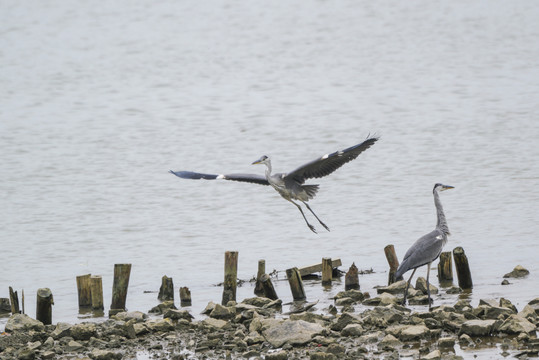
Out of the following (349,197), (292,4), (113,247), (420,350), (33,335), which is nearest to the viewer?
(420,350)

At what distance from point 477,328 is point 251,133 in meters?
19.0

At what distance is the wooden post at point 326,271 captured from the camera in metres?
12.6

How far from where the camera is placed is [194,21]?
47.9 metres

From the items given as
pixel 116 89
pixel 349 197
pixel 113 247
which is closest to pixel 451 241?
pixel 349 197

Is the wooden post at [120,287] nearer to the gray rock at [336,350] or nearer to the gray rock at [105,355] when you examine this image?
the gray rock at [105,355]

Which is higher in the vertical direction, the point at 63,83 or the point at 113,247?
the point at 63,83

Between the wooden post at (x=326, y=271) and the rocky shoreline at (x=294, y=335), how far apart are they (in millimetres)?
1758

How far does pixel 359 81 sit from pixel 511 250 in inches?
812

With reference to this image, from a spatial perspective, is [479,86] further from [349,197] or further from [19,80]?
[19,80]

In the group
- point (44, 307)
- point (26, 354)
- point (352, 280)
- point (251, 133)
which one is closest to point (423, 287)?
point (352, 280)

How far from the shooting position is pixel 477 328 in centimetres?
904

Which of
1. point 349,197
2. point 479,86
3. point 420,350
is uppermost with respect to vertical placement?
point 479,86

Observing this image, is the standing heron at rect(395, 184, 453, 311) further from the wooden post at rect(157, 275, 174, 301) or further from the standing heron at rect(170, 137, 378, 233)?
the wooden post at rect(157, 275, 174, 301)

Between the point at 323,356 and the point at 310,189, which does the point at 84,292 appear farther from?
the point at 323,356
